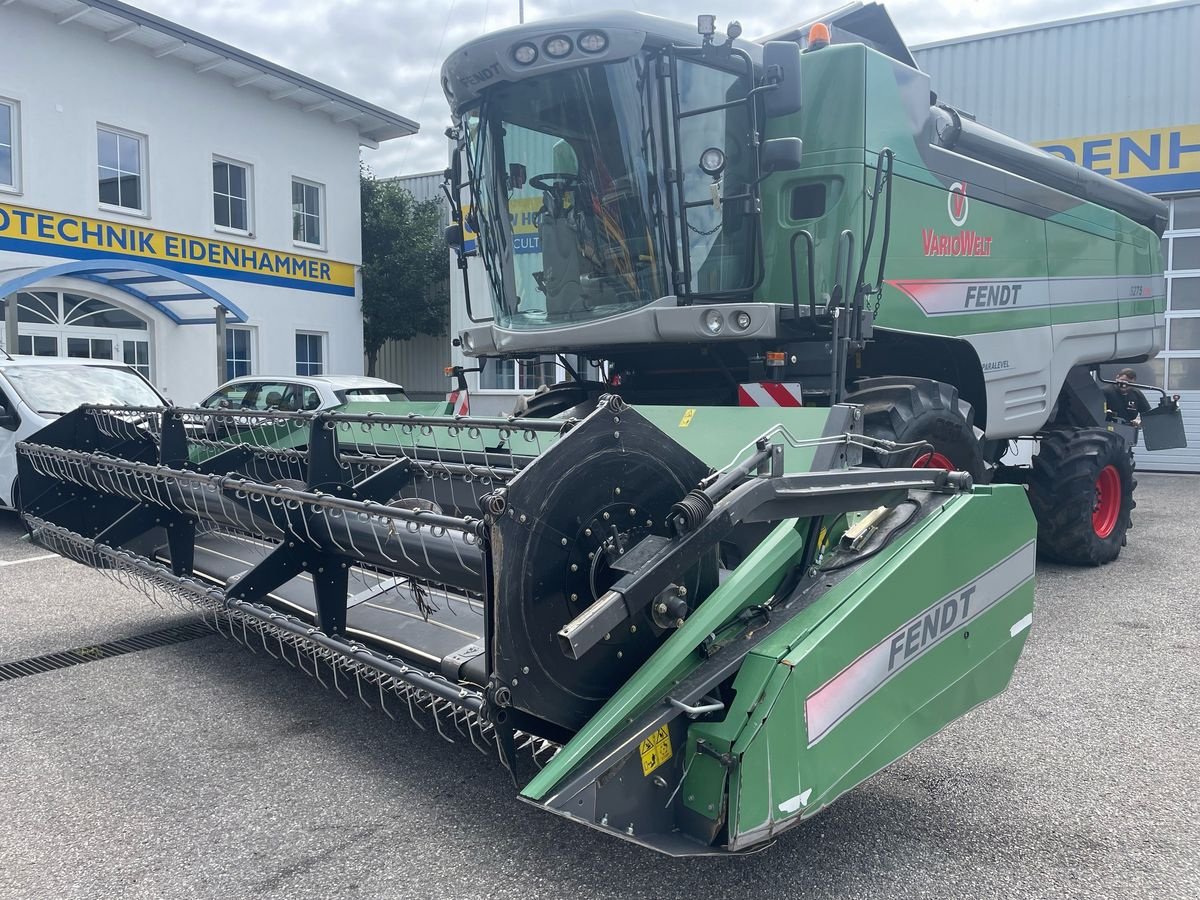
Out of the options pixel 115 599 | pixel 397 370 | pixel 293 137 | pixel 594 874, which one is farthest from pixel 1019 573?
pixel 397 370

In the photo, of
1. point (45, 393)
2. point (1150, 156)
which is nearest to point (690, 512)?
point (45, 393)

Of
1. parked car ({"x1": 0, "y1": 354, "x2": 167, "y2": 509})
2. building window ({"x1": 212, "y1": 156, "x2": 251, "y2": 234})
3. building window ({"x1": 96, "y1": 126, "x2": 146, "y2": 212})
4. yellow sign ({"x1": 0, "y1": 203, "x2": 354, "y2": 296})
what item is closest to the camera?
parked car ({"x1": 0, "y1": 354, "x2": 167, "y2": 509})

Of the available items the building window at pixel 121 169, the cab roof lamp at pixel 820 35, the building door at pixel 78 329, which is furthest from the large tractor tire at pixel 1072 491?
the building window at pixel 121 169

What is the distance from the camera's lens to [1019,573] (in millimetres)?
2881

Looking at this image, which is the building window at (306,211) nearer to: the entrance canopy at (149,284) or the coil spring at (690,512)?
the entrance canopy at (149,284)

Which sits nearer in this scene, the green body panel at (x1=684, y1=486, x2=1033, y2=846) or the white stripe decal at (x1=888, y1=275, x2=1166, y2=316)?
the green body panel at (x1=684, y1=486, x2=1033, y2=846)

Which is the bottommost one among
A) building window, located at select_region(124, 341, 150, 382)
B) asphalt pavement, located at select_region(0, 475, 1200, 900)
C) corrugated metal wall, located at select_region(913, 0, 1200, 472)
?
asphalt pavement, located at select_region(0, 475, 1200, 900)

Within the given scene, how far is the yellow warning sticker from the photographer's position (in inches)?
85.4

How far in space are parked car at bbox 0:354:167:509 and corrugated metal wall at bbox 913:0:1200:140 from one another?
38.9ft

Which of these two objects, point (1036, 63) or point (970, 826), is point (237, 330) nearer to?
point (1036, 63)

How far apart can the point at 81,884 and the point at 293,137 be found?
50.9 ft

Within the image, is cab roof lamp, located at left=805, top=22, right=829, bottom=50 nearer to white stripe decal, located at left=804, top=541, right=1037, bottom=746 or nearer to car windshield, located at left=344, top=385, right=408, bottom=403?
white stripe decal, located at left=804, top=541, right=1037, bottom=746

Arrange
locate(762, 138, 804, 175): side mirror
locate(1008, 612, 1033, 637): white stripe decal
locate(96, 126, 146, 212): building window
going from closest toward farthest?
1. locate(1008, 612, 1033, 637): white stripe decal
2. locate(762, 138, 804, 175): side mirror
3. locate(96, 126, 146, 212): building window

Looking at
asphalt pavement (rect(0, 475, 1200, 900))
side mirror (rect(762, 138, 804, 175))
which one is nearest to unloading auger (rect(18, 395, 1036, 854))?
asphalt pavement (rect(0, 475, 1200, 900))
